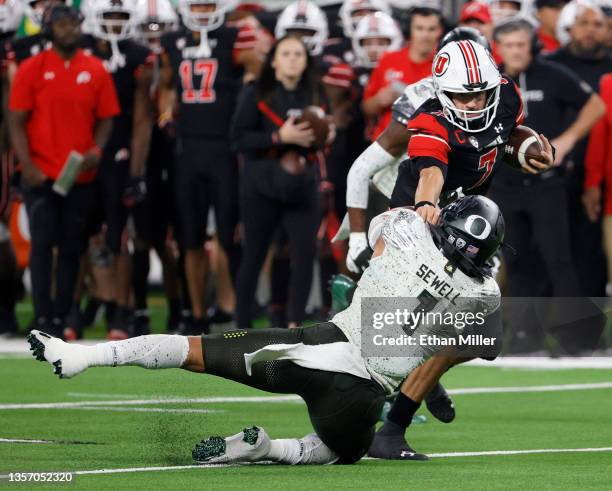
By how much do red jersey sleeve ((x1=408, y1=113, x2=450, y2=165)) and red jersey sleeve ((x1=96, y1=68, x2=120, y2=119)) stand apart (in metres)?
5.73

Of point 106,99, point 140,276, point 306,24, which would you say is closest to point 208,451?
point 106,99

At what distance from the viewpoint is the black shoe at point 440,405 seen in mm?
8188

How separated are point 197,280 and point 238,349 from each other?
677 cm

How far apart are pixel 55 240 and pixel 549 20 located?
4667 millimetres

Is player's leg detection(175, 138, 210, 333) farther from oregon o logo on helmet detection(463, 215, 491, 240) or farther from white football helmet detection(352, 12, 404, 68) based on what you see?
oregon o logo on helmet detection(463, 215, 491, 240)

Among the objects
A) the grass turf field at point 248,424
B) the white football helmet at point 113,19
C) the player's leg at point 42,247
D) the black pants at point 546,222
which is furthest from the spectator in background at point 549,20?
the player's leg at point 42,247

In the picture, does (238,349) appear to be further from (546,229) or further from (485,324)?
(546,229)

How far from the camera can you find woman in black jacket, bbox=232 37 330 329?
40.5 feet

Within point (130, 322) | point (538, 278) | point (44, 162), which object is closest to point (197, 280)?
point (130, 322)

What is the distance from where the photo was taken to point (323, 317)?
1440 centimetres

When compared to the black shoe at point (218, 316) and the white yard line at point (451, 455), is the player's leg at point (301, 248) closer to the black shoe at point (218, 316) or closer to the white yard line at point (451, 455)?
the black shoe at point (218, 316)

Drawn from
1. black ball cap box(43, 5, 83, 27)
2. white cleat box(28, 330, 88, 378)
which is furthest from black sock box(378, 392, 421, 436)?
black ball cap box(43, 5, 83, 27)

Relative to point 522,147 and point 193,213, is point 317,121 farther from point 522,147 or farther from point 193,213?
point 522,147

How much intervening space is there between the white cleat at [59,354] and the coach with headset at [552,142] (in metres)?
6.15
